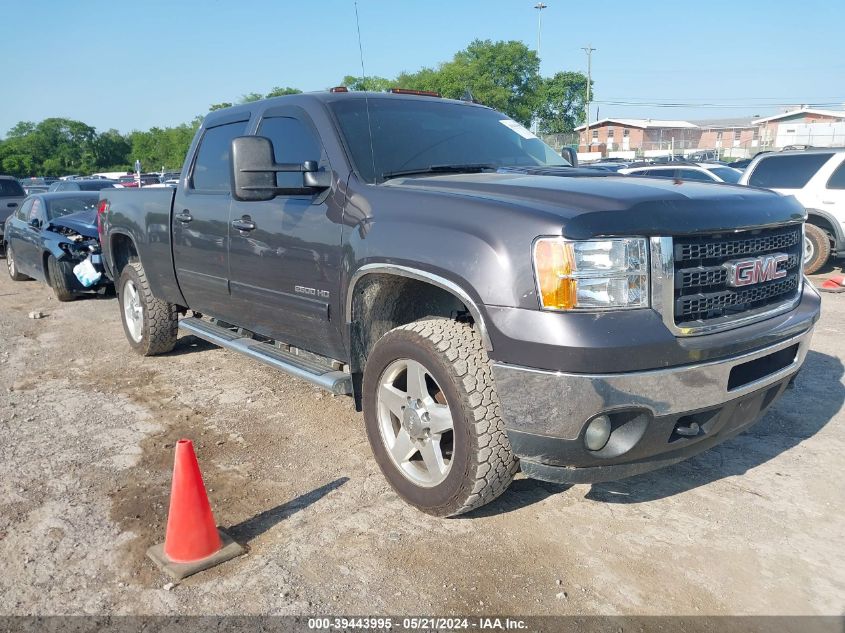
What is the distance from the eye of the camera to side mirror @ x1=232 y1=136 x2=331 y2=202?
3439 mm

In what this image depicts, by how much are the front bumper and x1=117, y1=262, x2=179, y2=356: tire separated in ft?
13.3

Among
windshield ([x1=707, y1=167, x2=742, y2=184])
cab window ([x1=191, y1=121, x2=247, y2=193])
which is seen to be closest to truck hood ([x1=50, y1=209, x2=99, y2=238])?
cab window ([x1=191, y1=121, x2=247, y2=193])

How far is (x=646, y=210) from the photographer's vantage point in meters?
2.69

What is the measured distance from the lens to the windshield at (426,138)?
12.3ft

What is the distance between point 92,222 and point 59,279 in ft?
2.85

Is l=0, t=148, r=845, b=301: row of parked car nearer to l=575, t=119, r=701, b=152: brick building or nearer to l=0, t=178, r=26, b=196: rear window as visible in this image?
l=0, t=178, r=26, b=196: rear window

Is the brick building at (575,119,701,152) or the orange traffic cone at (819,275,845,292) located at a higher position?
the brick building at (575,119,701,152)

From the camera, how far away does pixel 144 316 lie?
6.01 metres

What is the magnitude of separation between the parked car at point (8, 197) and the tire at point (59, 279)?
6.76m

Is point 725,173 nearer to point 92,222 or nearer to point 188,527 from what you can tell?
point 92,222

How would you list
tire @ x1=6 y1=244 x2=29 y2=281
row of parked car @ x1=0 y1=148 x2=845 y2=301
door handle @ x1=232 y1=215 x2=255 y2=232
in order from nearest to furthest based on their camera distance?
door handle @ x1=232 y1=215 x2=255 y2=232 → row of parked car @ x1=0 y1=148 x2=845 y2=301 → tire @ x1=6 y1=244 x2=29 y2=281

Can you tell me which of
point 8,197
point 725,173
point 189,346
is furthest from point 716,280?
point 8,197

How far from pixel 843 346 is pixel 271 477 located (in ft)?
16.8

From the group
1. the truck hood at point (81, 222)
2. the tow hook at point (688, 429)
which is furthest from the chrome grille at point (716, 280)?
the truck hood at point (81, 222)
